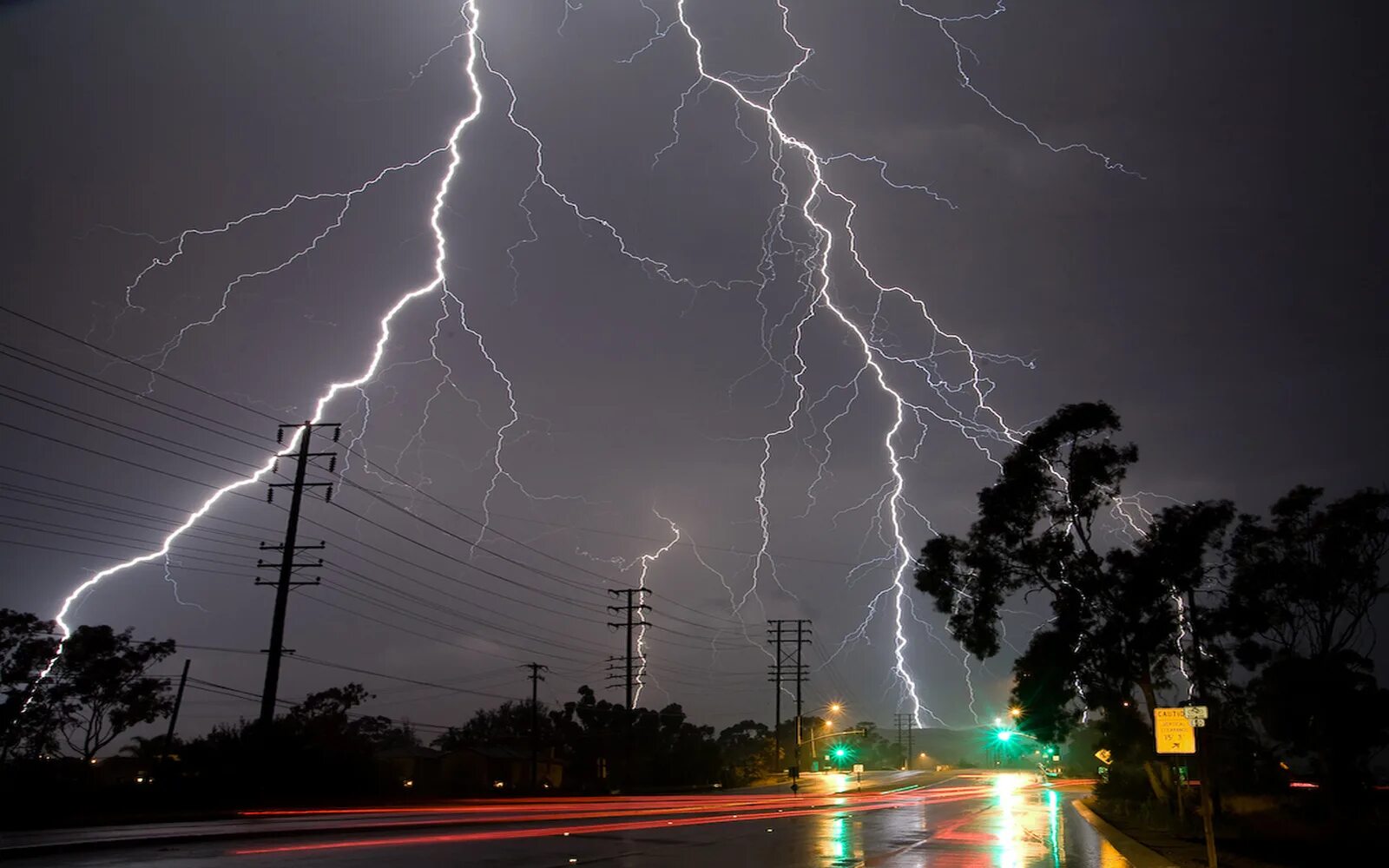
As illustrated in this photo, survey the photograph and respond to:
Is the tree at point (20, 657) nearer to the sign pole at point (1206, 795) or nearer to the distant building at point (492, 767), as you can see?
the distant building at point (492, 767)

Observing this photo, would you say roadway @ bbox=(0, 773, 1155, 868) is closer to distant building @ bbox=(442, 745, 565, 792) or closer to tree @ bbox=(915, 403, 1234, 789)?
tree @ bbox=(915, 403, 1234, 789)

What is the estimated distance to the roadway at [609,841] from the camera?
48.8 ft

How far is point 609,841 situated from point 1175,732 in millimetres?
9817

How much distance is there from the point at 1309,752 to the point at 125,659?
5420 centimetres

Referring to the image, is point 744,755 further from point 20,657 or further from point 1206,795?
point 1206,795

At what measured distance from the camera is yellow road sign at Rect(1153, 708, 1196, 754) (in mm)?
14095

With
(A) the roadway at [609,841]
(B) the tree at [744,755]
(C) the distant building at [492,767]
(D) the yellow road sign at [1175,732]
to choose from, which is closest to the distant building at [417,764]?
(C) the distant building at [492,767]

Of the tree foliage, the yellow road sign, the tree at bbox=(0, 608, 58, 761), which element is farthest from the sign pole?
the tree at bbox=(0, 608, 58, 761)

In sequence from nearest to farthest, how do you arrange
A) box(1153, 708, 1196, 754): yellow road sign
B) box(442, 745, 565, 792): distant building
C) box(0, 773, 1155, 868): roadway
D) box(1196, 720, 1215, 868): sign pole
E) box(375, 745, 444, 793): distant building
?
box(1196, 720, 1215, 868): sign pole < box(1153, 708, 1196, 754): yellow road sign < box(0, 773, 1155, 868): roadway < box(375, 745, 444, 793): distant building < box(442, 745, 565, 792): distant building

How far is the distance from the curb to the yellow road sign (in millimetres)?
3640

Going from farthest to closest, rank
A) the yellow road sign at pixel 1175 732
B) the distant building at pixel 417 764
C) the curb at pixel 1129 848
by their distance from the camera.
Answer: the distant building at pixel 417 764 → the curb at pixel 1129 848 → the yellow road sign at pixel 1175 732

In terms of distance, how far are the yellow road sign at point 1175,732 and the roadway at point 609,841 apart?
10.9 ft

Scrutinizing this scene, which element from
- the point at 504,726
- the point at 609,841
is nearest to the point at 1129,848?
the point at 609,841

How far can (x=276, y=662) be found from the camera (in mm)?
31375
